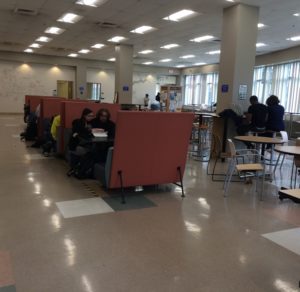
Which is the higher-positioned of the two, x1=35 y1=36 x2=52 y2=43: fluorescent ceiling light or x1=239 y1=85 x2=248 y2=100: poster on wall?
x1=35 y1=36 x2=52 y2=43: fluorescent ceiling light

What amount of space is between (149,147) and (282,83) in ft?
36.2

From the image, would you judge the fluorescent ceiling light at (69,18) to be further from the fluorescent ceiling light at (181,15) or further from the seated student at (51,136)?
the seated student at (51,136)

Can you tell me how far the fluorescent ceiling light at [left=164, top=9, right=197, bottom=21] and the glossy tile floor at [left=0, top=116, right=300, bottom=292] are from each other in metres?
5.39

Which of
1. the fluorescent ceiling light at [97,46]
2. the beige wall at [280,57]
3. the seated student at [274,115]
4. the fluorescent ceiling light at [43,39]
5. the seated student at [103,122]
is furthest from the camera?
the fluorescent ceiling light at [97,46]

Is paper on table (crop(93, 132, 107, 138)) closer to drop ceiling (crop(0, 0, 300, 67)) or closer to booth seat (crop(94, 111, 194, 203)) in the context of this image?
booth seat (crop(94, 111, 194, 203))

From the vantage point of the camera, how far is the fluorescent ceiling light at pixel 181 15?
804cm

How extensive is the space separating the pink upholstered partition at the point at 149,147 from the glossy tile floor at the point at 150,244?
0.38 m

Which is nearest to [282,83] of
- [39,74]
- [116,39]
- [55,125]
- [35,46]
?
[116,39]

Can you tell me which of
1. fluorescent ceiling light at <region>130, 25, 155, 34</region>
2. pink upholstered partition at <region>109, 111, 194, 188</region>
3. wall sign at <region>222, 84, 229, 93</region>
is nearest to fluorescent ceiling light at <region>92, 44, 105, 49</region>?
fluorescent ceiling light at <region>130, 25, 155, 34</region>

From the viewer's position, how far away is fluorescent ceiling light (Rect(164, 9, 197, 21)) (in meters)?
8.04

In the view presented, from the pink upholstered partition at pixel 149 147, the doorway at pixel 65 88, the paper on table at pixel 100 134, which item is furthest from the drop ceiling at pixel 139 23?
the doorway at pixel 65 88

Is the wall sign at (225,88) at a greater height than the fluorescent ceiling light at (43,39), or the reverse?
the fluorescent ceiling light at (43,39)

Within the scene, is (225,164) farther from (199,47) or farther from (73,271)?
(199,47)

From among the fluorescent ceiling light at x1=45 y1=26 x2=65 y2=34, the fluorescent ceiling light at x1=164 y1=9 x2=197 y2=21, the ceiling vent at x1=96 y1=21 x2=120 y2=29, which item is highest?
the fluorescent ceiling light at x1=45 y1=26 x2=65 y2=34
